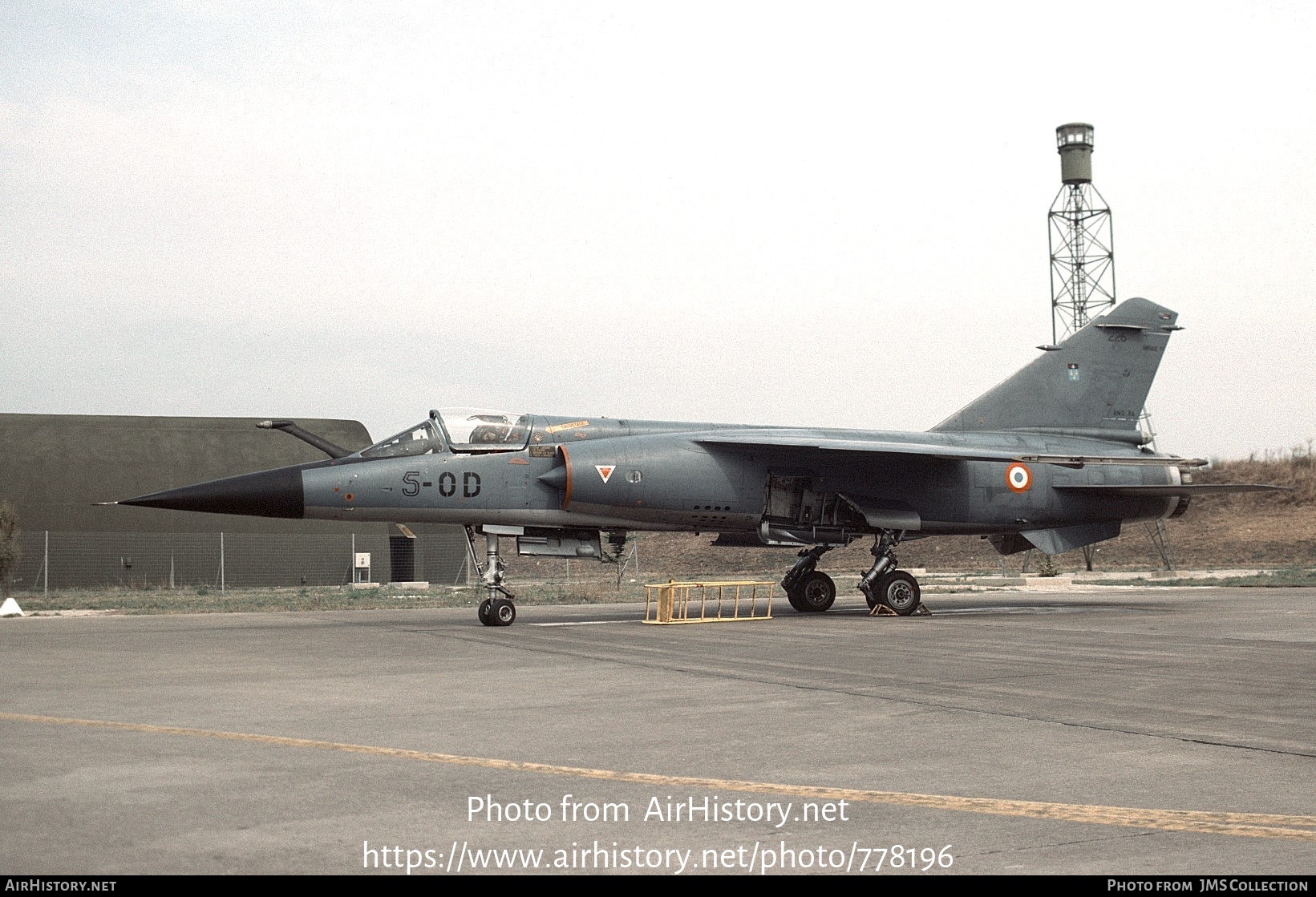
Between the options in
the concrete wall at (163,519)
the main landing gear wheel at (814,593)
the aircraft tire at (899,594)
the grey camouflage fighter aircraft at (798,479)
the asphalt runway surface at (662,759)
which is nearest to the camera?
the asphalt runway surface at (662,759)

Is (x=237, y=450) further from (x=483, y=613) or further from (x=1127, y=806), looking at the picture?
(x=1127, y=806)

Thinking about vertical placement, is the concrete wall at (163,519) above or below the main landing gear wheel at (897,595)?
above

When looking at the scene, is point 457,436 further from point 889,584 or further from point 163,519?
point 163,519

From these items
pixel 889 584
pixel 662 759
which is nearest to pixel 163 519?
pixel 889 584

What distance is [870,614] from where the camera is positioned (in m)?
20.4

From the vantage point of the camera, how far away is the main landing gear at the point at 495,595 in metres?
17.4

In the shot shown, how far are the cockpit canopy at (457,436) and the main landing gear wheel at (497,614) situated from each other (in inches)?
93.3

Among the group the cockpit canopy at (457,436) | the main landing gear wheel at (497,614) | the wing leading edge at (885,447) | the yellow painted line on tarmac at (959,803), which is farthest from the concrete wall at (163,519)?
the yellow painted line on tarmac at (959,803)

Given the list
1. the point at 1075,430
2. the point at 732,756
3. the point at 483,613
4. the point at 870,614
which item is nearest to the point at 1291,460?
the point at 1075,430

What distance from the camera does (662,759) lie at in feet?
22.2

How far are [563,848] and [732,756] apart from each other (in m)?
2.26

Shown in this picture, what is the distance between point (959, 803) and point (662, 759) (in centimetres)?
179

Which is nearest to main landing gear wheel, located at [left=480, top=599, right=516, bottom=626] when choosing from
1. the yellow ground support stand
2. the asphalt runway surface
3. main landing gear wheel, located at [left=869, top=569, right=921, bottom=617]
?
the yellow ground support stand

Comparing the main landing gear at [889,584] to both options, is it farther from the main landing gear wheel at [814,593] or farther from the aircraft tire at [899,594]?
the main landing gear wheel at [814,593]
